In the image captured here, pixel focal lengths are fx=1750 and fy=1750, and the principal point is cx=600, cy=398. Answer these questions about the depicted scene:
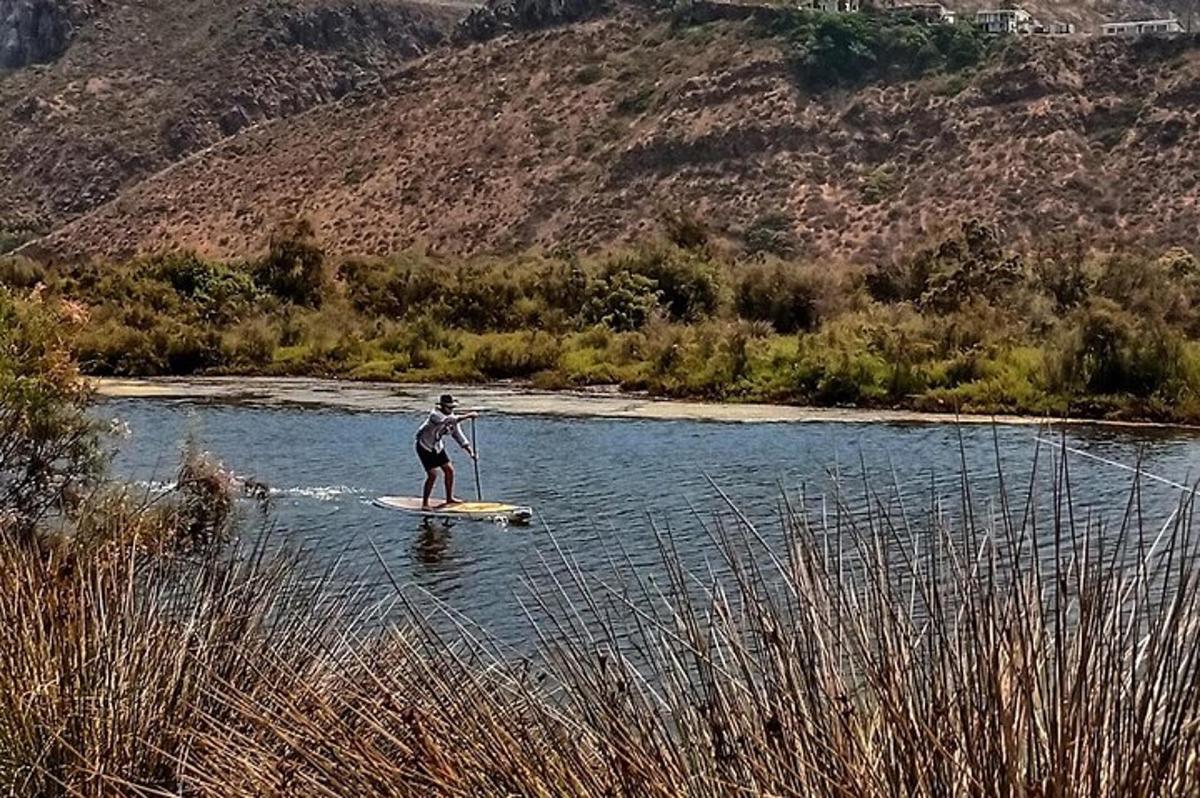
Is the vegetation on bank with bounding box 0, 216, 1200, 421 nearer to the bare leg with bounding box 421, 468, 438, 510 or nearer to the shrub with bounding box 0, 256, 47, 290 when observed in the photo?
the shrub with bounding box 0, 256, 47, 290

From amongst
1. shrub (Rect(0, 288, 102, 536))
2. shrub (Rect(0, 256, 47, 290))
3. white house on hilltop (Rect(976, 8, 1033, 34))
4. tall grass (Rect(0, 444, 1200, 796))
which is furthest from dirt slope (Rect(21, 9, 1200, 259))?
tall grass (Rect(0, 444, 1200, 796))

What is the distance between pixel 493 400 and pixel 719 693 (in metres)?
35.5

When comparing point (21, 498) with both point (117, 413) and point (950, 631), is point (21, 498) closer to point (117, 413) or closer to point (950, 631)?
point (950, 631)

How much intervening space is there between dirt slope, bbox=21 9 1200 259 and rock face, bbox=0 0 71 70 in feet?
95.3

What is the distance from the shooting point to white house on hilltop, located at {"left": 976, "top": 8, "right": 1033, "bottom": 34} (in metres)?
83.5

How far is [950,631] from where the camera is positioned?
187 inches

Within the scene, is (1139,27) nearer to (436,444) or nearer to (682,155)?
(682,155)

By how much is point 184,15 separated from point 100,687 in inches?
4278

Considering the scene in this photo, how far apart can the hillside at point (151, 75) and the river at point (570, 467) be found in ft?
193

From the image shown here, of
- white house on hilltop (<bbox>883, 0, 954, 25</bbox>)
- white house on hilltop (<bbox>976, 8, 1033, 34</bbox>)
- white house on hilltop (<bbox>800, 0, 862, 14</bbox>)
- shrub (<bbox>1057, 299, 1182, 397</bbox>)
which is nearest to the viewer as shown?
shrub (<bbox>1057, 299, 1182, 397</bbox>)

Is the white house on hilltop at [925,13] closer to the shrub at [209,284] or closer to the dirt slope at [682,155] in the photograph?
the dirt slope at [682,155]

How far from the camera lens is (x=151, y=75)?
341 feet

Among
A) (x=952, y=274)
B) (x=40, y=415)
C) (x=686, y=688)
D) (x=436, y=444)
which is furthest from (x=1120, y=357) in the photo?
(x=686, y=688)

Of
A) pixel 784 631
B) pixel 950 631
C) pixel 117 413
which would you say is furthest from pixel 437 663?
pixel 117 413
